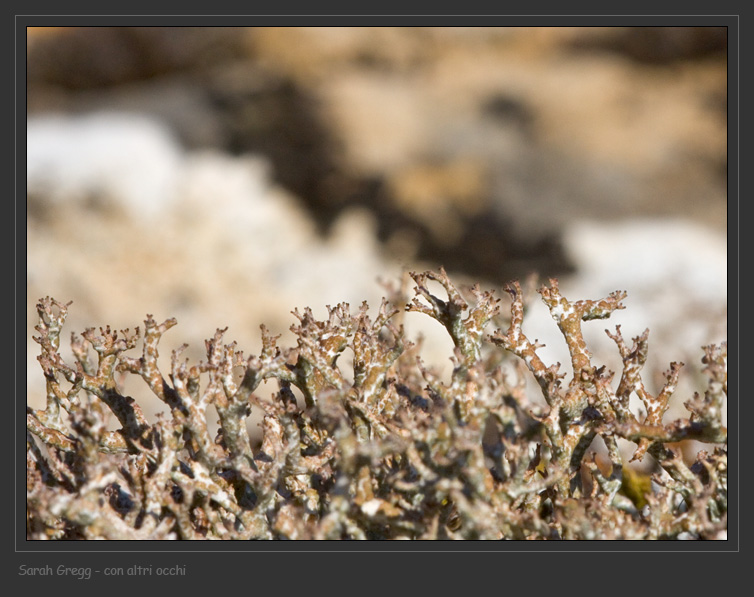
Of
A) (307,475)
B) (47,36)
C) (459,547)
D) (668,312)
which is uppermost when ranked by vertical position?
(47,36)

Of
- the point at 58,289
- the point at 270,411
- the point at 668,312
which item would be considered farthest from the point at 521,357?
the point at 58,289

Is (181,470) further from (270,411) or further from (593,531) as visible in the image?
(593,531)

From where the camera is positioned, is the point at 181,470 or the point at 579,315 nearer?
the point at 181,470

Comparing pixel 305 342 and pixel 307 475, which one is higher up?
pixel 305 342

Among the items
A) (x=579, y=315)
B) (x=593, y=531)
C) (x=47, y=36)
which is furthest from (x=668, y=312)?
(x=47, y=36)

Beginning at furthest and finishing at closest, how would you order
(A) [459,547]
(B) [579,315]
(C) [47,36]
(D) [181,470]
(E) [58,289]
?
(E) [58,289]
(C) [47,36]
(B) [579,315]
(D) [181,470]
(A) [459,547]

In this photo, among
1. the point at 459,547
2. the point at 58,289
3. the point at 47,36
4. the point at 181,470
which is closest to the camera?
the point at 459,547

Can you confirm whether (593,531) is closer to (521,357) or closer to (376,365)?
(521,357)
